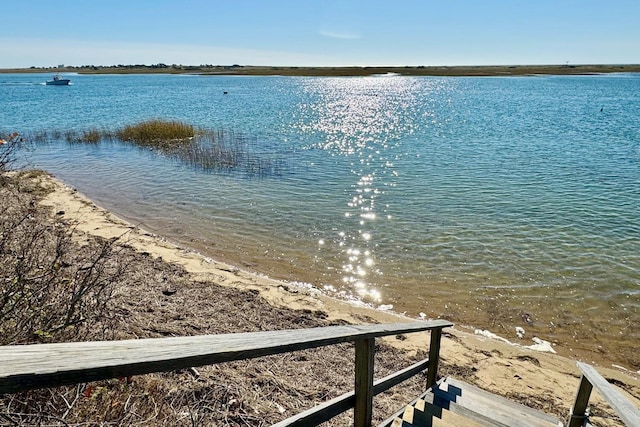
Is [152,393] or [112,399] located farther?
[152,393]

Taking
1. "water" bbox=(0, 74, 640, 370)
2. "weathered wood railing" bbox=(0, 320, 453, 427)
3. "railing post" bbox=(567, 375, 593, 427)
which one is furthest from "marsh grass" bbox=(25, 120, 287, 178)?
"weathered wood railing" bbox=(0, 320, 453, 427)

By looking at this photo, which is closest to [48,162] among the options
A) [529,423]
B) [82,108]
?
[529,423]

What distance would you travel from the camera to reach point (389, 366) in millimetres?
5426

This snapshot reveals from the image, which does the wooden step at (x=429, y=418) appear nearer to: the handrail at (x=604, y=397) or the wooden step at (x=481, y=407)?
the wooden step at (x=481, y=407)

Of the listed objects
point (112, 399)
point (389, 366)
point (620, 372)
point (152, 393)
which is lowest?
point (620, 372)

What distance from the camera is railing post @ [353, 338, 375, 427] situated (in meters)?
2.25

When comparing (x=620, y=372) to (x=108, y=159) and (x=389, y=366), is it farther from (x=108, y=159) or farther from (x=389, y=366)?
(x=108, y=159)

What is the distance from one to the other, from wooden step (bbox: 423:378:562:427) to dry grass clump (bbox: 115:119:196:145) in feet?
73.7

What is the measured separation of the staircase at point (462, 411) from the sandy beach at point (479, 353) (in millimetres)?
1148

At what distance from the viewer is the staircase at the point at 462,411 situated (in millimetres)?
3336

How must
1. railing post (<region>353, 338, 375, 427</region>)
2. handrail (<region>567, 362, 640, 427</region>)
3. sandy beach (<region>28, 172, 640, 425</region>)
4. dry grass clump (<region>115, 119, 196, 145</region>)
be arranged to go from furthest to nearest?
1. dry grass clump (<region>115, 119, 196, 145</region>)
2. sandy beach (<region>28, 172, 640, 425</region>)
3. railing post (<region>353, 338, 375, 427</region>)
4. handrail (<region>567, 362, 640, 427</region>)

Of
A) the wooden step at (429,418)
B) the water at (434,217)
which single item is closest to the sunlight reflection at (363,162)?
the water at (434,217)

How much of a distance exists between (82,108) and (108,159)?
26.9 m

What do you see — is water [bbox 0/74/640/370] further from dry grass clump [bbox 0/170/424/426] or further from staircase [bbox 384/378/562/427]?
staircase [bbox 384/378/562/427]
